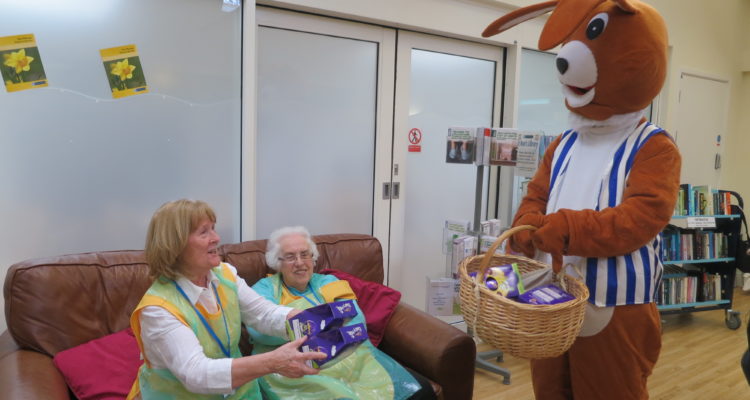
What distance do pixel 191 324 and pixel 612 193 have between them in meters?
1.33

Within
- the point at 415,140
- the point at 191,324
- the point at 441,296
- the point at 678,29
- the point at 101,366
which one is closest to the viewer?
the point at 191,324

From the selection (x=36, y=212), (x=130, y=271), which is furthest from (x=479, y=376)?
(x=36, y=212)

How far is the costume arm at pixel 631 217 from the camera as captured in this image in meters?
1.51

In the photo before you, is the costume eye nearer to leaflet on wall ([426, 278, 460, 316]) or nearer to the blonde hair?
the blonde hair

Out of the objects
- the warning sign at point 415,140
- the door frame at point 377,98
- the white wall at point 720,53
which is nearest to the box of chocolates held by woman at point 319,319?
the door frame at point 377,98

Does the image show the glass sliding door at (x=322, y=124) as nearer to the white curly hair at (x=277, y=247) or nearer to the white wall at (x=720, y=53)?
the white curly hair at (x=277, y=247)

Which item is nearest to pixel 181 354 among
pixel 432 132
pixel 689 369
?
pixel 432 132

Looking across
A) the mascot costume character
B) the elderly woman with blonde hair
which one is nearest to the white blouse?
the elderly woman with blonde hair

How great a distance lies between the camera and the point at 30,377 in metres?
1.58

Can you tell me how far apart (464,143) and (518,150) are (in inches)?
12.7

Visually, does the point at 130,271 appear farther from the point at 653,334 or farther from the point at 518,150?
the point at 518,150

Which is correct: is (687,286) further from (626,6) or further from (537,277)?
(626,6)

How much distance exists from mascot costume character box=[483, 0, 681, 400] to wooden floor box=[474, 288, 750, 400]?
1.17m

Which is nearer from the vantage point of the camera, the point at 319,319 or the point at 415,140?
the point at 319,319
